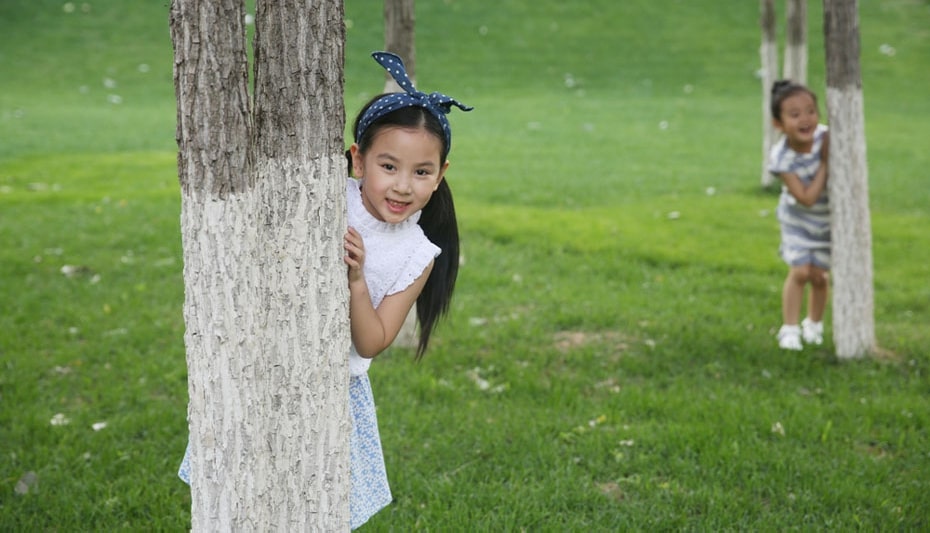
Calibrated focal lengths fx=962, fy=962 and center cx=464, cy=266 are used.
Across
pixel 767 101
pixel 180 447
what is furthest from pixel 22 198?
pixel 767 101

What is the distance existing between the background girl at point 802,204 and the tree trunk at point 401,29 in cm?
217

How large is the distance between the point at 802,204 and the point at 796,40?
14.5 feet

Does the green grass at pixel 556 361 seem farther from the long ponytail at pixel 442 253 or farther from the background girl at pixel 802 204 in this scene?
the long ponytail at pixel 442 253

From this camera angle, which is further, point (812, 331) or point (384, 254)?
point (812, 331)

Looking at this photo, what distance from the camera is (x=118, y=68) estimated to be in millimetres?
22859

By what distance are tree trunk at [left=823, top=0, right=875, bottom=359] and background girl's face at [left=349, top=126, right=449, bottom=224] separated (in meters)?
3.67

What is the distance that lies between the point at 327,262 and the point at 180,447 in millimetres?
2436

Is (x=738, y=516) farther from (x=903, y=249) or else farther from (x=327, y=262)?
(x=903, y=249)

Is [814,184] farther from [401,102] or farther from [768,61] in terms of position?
[768,61]

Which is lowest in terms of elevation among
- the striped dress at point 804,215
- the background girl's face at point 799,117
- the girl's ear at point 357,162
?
the striped dress at point 804,215

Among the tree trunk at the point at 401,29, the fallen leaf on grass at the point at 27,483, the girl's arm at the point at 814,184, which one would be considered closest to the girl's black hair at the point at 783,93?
the girl's arm at the point at 814,184

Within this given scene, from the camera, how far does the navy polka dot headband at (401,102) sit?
2441 mm

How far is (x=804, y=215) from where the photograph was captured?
5.80 m

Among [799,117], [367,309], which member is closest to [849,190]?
[799,117]
